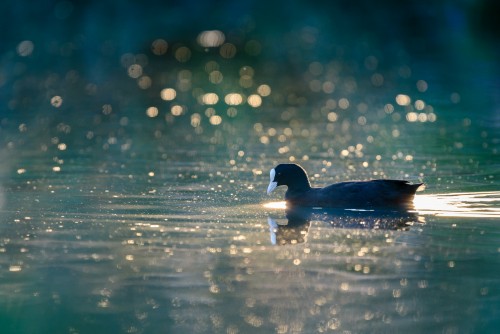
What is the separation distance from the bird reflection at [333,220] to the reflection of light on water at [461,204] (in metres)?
0.39

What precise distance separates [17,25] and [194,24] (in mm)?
7730

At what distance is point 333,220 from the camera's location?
13867 mm

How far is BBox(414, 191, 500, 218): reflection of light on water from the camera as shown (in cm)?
1395

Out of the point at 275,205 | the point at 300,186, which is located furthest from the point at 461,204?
the point at 275,205

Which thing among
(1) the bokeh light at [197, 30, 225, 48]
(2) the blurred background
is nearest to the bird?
(2) the blurred background

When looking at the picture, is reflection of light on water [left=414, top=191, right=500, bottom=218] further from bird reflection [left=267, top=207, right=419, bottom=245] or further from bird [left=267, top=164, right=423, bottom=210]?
bird reflection [left=267, top=207, right=419, bottom=245]

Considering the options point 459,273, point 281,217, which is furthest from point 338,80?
point 459,273

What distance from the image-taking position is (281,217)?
1420 centimetres

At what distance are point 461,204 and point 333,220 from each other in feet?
5.68

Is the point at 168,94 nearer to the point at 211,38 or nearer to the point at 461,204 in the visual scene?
the point at 211,38

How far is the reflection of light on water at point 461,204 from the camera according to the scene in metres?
13.9

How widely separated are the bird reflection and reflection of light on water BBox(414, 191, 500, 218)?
0.39 metres

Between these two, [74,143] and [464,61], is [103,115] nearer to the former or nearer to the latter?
[74,143]

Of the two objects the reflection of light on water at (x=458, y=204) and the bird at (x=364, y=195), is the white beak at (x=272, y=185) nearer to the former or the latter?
the reflection of light on water at (x=458, y=204)
